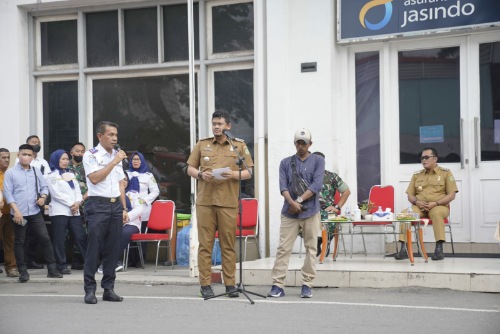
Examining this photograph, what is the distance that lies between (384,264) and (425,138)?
285 cm

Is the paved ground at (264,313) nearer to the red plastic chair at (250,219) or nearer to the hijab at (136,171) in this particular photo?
the red plastic chair at (250,219)

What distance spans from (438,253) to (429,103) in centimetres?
272

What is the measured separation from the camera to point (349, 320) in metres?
8.29

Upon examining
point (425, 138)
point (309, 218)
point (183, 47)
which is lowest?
point (309, 218)

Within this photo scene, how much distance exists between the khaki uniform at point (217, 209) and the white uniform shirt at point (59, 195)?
12.5ft

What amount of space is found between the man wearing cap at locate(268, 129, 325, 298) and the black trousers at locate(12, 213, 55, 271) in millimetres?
4230

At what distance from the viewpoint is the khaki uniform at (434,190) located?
1269cm

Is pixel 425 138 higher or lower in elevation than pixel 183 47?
lower

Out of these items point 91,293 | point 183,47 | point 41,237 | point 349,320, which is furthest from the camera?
point 183,47

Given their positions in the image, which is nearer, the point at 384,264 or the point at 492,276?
the point at 492,276

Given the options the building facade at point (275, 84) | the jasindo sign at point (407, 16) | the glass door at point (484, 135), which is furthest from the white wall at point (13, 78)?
the glass door at point (484, 135)

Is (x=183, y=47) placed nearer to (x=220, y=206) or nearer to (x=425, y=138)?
(x=425, y=138)

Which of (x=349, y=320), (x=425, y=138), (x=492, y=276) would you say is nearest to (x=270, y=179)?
(x=425, y=138)

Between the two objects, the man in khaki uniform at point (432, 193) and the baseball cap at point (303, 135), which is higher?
the baseball cap at point (303, 135)
